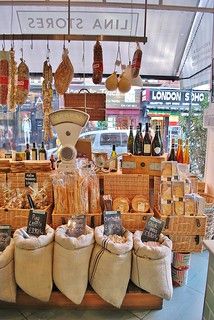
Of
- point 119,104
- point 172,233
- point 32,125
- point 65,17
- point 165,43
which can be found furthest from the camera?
point 119,104

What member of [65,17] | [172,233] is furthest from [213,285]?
[65,17]

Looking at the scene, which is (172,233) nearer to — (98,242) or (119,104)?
(98,242)

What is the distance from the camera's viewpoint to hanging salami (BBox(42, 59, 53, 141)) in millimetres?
2662

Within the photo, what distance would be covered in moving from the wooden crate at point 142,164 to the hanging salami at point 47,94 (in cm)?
89

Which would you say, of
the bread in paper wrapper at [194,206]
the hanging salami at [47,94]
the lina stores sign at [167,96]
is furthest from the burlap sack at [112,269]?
the lina stores sign at [167,96]

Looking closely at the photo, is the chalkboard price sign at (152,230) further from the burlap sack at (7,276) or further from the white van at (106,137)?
the white van at (106,137)

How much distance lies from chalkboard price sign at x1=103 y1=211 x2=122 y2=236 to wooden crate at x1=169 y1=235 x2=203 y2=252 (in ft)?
1.55

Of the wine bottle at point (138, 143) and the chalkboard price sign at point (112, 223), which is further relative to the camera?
the wine bottle at point (138, 143)

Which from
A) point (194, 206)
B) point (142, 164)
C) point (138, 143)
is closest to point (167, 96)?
point (138, 143)

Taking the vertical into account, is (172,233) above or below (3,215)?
below

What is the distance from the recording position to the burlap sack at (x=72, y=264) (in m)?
2.02

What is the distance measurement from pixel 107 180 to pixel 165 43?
2247 millimetres

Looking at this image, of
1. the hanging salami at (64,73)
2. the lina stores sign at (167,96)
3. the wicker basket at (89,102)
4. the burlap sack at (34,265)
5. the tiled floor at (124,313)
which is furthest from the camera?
the lina stores sign at (167,96)

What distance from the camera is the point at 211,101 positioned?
3.29 metres
